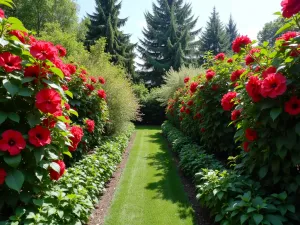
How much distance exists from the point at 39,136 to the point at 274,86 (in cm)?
213

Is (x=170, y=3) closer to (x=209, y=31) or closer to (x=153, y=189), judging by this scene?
(x=209, y=31)

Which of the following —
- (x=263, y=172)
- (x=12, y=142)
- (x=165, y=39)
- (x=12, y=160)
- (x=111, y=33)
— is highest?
(x=165, y=39)

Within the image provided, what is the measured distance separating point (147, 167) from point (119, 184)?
141 cm

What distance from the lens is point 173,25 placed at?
25453mm

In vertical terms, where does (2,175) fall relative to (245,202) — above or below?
above

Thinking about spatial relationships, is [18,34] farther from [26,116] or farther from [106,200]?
[106,200]

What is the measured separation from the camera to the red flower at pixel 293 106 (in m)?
2.20

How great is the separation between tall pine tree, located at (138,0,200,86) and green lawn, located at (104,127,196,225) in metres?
19.2

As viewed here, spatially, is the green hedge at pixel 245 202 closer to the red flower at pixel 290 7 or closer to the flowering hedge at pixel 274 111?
the flowering hedge at pixel 274 111

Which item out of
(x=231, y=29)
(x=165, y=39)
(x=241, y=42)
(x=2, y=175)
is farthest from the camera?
(x=231, y=29)

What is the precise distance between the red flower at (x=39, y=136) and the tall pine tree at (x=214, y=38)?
27.9 meters

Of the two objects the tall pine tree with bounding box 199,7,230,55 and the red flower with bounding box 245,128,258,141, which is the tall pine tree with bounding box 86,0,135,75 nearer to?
the tall pine tree with bounding box 199,7,230,55

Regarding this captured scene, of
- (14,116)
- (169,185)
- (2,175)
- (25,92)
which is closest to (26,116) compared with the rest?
(14,116)

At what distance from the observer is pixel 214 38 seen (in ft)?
93.6
